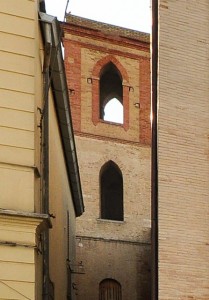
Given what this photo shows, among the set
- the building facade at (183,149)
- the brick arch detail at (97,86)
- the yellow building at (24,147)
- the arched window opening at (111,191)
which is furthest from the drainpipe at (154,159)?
the brick arch detail at (97,86)

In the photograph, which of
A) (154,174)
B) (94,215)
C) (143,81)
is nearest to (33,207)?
(154,174)

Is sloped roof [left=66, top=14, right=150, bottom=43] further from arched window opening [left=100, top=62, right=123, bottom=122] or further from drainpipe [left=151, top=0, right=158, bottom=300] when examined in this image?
drainpipe [left=151, top=0, right=158, bottom=300]

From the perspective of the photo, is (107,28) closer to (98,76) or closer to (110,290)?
(98,76)

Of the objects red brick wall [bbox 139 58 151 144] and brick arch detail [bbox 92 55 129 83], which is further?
brick arch detail [bbox 92 55 129 83]

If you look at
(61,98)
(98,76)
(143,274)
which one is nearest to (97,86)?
(98,76)

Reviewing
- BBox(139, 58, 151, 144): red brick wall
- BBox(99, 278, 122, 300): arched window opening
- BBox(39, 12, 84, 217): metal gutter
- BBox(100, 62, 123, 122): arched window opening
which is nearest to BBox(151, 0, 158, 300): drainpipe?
BBox(39, 12, 84, 217): metal gutter

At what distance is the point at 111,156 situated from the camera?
34938 millimetres

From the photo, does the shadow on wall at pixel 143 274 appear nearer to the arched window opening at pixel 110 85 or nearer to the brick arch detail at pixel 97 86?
the brick arch detail at pixel 97 86

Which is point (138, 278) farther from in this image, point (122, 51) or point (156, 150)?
point (156, 150)

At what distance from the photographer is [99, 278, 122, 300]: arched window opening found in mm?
33750

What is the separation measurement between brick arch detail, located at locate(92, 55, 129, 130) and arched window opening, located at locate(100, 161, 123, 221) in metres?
1.93

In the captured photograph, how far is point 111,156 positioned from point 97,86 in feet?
10.3

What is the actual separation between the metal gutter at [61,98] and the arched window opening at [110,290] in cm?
1002

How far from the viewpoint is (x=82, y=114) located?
115 feet
